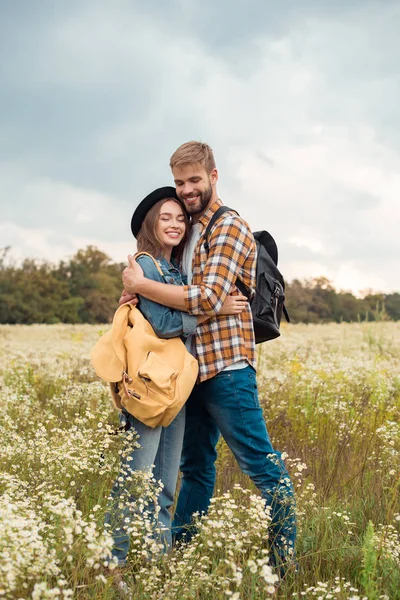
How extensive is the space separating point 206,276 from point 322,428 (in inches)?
136

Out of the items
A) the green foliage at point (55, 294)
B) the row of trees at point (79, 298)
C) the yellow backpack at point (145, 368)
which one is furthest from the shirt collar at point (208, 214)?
the green foliage at point (55, 294)

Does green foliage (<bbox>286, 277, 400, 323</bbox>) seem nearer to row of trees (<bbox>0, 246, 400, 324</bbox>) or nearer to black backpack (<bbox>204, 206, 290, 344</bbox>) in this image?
row of trees (<bbox>0, 246, 400, 324</bbox>)

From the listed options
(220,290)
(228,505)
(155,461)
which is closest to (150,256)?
(220,290)

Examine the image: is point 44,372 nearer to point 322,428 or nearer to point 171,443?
point 322,428

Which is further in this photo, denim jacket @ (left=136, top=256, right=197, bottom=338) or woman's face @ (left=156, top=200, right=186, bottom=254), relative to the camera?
woman's face @ (left=156, top=200, right=186, bottom=254)

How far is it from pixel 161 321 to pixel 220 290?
1.43 ft

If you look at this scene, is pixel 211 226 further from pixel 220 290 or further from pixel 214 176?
pixel 220 290

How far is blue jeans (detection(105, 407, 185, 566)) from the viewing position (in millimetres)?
4098

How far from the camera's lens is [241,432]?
4.29 metres

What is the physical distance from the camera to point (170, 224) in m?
4.38

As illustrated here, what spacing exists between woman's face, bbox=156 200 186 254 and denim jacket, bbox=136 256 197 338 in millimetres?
195

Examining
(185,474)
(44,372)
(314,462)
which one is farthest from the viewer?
(44,372)

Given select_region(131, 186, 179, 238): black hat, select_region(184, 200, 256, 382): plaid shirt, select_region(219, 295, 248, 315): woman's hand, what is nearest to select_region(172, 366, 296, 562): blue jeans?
select_region(184, 200, 256, 382): plaid shirt

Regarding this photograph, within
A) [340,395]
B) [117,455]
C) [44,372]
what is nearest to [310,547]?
[117,455]
